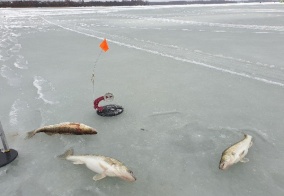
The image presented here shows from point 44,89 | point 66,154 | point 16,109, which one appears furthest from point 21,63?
point 66,154

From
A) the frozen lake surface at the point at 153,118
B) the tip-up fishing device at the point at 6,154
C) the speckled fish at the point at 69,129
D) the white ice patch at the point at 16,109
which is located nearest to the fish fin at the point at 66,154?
the frozen lake surface at the point at 153,118

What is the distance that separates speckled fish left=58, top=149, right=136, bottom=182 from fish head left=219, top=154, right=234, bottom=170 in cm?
123

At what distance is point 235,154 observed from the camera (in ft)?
12.3

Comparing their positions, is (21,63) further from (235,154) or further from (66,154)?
(235,154)

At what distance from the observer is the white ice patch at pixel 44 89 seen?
6098mm

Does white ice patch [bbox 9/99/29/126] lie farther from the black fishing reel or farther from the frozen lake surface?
the black fishing reel

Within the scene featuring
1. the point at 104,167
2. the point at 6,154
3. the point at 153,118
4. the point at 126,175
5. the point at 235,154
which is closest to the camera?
the point at 126,175

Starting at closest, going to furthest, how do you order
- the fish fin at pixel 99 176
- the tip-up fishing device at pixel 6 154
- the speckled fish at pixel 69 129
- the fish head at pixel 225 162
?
the fish fin at pixel 99 176, the fish head at pixel 225 162, the tip-up fishing device at pixel 6 154, the speckled fish at pixel 69 129

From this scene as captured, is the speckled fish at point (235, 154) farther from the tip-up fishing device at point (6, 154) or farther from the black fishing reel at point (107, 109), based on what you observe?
the tip-up fishing device at point (6, 154)

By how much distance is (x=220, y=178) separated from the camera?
11.6ft

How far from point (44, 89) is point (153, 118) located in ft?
10.5

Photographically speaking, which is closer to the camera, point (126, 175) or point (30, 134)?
point (126, 175)

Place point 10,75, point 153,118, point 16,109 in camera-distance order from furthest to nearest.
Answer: point 10,75 < point 16,109 < point 153,118

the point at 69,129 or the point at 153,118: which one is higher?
the point at 69,129
